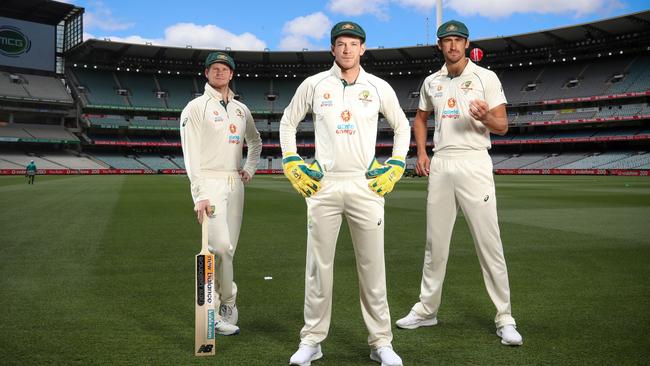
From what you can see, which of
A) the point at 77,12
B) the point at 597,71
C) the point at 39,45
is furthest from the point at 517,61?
the point at 39,45

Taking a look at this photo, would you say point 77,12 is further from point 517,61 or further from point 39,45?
point 517,61

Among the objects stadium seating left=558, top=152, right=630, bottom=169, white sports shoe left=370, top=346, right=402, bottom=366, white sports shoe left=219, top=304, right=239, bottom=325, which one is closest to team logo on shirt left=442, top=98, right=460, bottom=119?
white sports shoe left=370, top=346, right=402, bottom=366

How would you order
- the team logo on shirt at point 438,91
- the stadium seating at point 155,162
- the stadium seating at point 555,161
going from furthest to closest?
1. the stadium seating at point 155,162
2. the stadium seating at point 555,161
3. the team logo on shirt at point 438,91

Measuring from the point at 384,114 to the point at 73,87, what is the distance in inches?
2964

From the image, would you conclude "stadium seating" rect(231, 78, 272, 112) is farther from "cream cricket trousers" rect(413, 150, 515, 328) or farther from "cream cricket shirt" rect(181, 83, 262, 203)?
"cream cricket trousers" rect(413, 150, 515, 328)

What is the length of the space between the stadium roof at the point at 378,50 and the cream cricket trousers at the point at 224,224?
5865cm

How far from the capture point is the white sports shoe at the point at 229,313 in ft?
15.7

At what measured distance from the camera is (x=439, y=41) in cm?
490

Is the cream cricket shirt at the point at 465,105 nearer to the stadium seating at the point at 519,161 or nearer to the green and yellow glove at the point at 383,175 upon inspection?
the green and yellow glove at the point at 383,175

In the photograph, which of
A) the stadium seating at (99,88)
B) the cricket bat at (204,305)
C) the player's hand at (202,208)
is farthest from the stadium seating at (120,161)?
the cricket bat at (204,305)

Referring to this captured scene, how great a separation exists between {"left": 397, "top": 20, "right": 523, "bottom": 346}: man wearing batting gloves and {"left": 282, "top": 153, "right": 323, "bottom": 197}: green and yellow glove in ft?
4.96

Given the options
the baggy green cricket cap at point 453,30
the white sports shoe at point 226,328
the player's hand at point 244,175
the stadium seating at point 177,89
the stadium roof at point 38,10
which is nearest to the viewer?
the white sports shoe at point 226,328

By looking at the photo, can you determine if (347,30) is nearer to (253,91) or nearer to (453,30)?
(453,30)

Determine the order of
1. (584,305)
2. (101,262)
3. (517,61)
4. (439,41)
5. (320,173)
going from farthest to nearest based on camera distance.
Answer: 1. (517,61)
2. (101,262)
3. (584,305)
4. (439,41)
5. (320,173)
